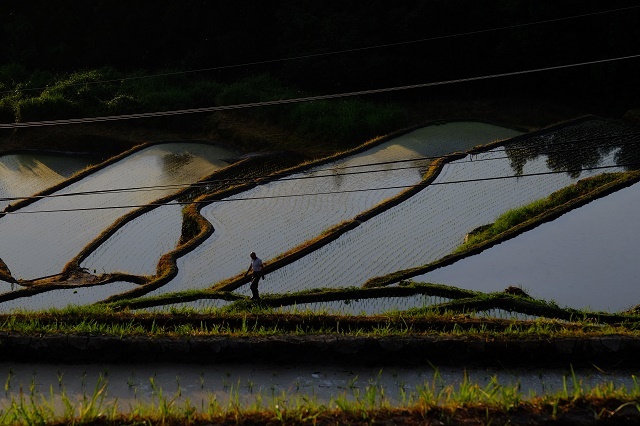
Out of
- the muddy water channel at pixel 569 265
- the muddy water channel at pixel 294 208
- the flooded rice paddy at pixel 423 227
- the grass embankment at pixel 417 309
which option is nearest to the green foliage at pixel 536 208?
the flooded rice paddy at pixel 423 227

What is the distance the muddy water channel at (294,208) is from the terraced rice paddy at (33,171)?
5.65 m

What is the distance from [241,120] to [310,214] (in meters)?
9.02

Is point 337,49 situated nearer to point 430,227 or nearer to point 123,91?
point 123,91

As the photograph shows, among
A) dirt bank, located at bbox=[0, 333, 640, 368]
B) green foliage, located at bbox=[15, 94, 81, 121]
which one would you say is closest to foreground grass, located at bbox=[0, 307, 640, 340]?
dirt bank, located at bbox=[0, 333, 640, 368]

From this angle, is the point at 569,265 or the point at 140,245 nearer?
the point at 569,265

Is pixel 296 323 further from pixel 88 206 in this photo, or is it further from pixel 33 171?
pixel 33 171

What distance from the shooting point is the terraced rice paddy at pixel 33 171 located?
18469 millimetres

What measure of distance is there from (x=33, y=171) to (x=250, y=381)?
14.4 metres

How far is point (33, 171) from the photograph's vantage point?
20.2 meters

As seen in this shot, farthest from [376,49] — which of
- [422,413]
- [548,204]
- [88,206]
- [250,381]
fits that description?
[422,413]

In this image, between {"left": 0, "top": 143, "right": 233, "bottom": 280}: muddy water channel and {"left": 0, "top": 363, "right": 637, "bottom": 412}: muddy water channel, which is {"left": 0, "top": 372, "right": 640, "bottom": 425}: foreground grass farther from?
{"left": 0, "top": 143, "right": 233, "bottom": 280}: muddy water channel

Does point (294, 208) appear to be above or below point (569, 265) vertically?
above

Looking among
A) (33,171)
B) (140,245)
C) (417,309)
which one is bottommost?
(417,309)

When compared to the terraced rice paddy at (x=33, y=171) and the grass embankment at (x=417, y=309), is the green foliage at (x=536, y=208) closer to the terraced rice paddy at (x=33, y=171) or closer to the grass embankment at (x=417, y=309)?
the grass embankment at (x=417, y=309)
